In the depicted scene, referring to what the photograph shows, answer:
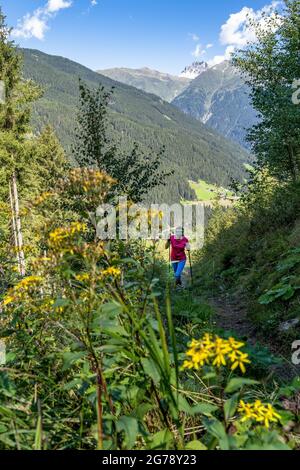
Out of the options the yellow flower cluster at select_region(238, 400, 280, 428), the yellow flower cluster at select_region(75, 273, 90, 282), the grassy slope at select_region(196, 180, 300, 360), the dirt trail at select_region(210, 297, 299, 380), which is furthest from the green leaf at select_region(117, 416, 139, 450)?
the grassy slope at select_region(196, 180, 300, 360)

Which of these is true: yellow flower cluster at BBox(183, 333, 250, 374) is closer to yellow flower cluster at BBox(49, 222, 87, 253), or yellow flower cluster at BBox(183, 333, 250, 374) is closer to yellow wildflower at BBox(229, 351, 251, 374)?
yellow wildflower at BBox(229, 351, 251, 374)

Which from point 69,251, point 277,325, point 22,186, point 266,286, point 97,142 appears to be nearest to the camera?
point 69,251

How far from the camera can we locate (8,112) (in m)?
26.5

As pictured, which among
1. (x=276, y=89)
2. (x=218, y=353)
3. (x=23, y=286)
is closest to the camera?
(x=218, y=353)

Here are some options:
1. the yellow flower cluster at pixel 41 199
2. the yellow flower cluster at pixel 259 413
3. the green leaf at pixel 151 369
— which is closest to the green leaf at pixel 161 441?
the green leaf at pixel 151 369

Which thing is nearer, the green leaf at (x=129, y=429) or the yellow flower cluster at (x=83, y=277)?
the green leaf at (x=129, y=429)

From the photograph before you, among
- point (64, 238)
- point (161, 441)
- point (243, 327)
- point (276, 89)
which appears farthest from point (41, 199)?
point (276, 89)

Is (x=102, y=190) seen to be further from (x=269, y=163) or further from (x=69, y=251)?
(x=269, y=163)

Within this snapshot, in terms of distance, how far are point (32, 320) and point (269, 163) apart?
2482 centimetres

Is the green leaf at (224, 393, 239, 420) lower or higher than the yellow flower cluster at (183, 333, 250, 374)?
lower

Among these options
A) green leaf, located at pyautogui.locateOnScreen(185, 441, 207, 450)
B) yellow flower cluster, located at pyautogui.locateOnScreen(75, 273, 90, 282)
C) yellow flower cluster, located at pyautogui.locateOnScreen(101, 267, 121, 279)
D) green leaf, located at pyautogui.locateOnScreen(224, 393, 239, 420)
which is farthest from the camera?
yellow flower cluster, located at pyautogui.locateOnScreen(75, 273, 90, 282)

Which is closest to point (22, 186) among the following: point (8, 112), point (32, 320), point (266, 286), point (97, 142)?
point (8, 112)

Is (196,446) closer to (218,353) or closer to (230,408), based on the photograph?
(230,408)

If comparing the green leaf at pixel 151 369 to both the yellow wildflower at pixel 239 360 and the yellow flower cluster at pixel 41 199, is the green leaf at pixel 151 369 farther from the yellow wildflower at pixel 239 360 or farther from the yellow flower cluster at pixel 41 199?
the yellow flower cluster at pixel 41 199
